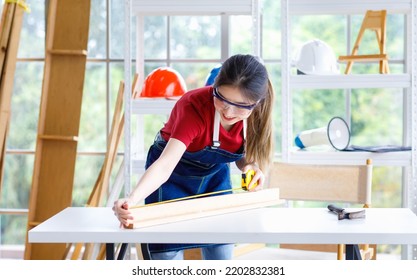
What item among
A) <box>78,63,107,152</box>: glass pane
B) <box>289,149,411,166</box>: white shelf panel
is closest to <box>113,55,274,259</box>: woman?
<box>289,149,411,166</box>: white shelf panel

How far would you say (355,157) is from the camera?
3869 millimetres

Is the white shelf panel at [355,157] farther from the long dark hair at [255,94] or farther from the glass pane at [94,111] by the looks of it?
the glass pane at [94,111]

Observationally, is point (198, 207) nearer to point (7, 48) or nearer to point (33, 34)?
point (7, 48)

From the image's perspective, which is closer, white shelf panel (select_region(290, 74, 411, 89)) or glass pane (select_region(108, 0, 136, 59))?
white shelf panel (select_region(290, 74, 411, 89))

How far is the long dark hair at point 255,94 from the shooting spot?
7.79ft

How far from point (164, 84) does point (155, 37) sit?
831mm

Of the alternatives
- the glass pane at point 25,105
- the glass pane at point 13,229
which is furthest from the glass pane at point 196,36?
the glass pane at point 13,229

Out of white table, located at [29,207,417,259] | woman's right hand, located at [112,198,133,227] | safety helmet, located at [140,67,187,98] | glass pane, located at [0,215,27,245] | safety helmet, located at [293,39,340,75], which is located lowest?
glass pane, located at [0,215,27,245]

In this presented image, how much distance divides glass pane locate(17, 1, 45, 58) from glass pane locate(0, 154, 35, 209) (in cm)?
71

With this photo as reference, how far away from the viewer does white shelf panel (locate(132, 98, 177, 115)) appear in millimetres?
3902

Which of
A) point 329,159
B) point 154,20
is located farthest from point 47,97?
point 329,159

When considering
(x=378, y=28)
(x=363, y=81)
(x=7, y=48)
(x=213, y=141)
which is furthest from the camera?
(x=7, y=48)

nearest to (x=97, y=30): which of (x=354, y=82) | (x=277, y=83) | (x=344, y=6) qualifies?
(x=277, y=83)

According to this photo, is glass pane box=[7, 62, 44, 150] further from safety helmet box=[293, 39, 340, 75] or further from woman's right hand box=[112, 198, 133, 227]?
woman's right hand box=[112, 198, 133, 227]
